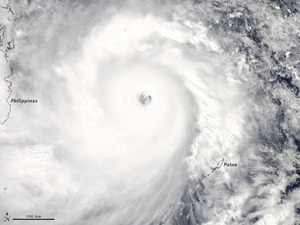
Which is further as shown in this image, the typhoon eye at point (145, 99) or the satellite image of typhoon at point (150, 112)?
the typhoon eye at point (145, 99)

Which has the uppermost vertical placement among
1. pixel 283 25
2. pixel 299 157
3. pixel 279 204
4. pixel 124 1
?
pixel 124 1

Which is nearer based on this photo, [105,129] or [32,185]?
[32,185]

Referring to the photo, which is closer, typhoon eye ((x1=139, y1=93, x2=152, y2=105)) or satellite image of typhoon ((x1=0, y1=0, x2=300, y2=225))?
satellite image of typhoon ((x1=0, y1=0, x2=300, y2=225))

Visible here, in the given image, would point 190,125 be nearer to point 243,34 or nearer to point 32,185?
point 243,34

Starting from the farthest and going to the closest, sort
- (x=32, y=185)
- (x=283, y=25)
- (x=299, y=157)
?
(x=283, y=25)
(x=299, y=157)
(x=32, y=185)

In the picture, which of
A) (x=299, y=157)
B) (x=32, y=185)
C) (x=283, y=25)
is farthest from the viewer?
(x=283, y=25)

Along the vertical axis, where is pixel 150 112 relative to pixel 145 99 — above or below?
below

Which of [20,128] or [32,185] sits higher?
[20,128]

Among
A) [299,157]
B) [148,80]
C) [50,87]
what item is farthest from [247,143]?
[50,87]
